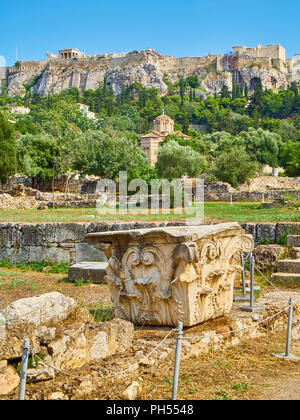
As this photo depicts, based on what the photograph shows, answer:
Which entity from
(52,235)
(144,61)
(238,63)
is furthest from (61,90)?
(52,235)

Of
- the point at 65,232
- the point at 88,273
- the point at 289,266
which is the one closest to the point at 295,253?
the point at 289,266

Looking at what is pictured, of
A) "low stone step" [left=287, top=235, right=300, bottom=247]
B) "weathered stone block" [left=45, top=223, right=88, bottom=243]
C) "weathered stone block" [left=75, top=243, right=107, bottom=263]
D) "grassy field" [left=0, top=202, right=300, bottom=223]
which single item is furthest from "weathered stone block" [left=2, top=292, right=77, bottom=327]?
"grassy field" [left=0, top=202, right=300, bottom=223]

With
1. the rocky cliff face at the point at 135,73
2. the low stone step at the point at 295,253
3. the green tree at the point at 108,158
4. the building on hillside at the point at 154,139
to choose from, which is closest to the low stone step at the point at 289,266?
the low stone step at the point at 295,253

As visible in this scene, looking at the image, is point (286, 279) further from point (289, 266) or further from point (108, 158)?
point (108, 158)

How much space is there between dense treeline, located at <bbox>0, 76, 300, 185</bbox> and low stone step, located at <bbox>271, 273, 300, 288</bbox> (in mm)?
26582

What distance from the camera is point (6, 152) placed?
1340 inches

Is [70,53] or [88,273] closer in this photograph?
[88,273]

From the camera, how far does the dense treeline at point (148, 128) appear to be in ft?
119

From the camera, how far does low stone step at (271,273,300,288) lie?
869cm

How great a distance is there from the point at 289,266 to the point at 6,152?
92.5 feet

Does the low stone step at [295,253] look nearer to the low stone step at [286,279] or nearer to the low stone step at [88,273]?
the low stone step at [286,279]

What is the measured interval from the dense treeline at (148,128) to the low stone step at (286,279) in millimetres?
26582
